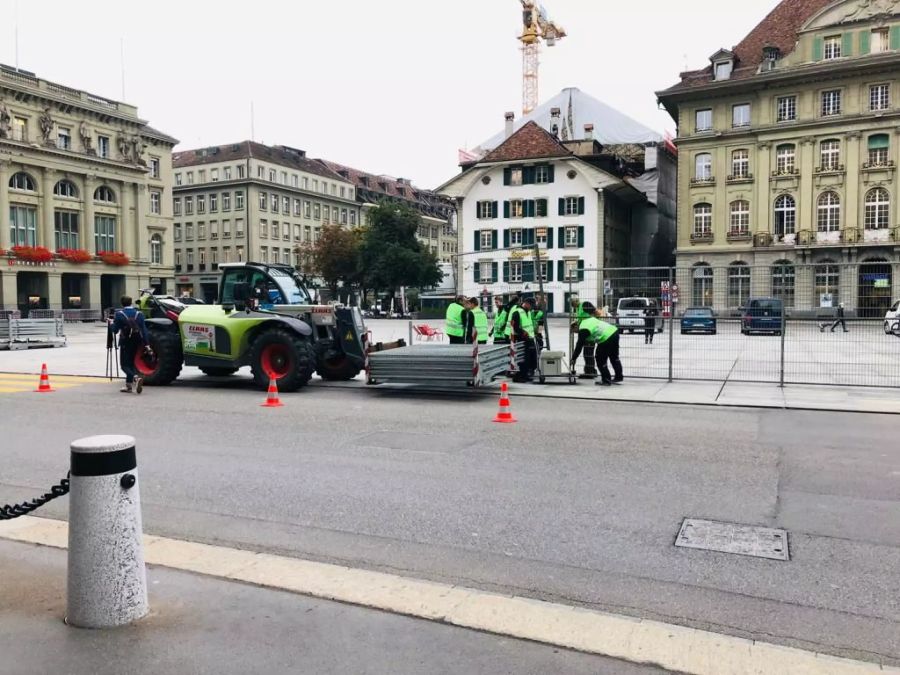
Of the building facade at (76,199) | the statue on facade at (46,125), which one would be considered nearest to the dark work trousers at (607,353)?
the building facade at (76,199)

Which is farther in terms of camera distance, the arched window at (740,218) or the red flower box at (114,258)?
the red flower box at (114,258)

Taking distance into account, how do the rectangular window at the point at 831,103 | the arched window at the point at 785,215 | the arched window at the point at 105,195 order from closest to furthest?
the rectangular window at the point at 831,103 → the arched window at the point at 785,215 → the arched window at the point at 105,195

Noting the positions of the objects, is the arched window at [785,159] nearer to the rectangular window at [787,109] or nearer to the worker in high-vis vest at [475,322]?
the rectangular window at [787,109]

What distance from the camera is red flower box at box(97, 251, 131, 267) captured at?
6769 cm

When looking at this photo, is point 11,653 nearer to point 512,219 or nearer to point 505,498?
point 505,498

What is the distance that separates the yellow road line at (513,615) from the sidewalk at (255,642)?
0.11 metres

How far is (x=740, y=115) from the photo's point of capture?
179 feet

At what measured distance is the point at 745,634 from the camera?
3990 mm

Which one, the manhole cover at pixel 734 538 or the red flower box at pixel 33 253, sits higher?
the red flower box at pixel 33 253

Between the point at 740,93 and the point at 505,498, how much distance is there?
54.6m

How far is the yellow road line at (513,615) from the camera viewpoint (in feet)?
11.8

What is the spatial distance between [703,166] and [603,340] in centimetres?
4585

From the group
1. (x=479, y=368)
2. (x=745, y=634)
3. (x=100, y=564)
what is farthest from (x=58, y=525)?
(x=479, y=368)

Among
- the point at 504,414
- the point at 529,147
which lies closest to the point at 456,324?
the point at 504,414
